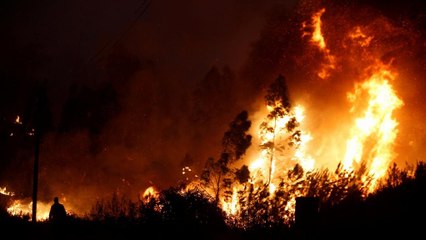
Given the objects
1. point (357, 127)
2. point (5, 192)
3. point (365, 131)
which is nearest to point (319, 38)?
point (357, 127)

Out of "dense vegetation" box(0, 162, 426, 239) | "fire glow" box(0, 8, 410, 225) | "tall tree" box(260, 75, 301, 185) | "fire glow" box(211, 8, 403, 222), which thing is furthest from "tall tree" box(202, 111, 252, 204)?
"dense vegetation" box(0, 162, 426, 239)

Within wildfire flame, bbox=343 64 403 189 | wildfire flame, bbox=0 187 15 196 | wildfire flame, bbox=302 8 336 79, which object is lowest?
wildfire flame, bbox=0 187 15 196

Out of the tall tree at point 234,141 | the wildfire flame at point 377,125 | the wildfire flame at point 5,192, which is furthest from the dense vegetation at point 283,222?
the wildfire flame at point 5,192

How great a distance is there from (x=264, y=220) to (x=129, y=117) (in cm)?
4305

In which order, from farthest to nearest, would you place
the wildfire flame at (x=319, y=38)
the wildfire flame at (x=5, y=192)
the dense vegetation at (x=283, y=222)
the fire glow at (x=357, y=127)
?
the wildfire flame at (x=5, y=192) < the wildfire flame at (x=319, y=38) < the fire glow at (x=357, y=127) < the dense vegetation at (x=283, y=222)

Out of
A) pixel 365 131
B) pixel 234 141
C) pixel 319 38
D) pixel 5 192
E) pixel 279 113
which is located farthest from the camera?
pixel 5 192

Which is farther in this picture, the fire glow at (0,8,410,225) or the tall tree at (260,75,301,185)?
the fire glow at (0,8,410,225)

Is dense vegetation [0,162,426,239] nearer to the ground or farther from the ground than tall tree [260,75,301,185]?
nearer to the ground

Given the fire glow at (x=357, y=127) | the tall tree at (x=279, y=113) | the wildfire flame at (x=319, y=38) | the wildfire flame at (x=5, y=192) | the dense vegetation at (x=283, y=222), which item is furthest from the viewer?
the wildfire flame at (x=5, y=192)

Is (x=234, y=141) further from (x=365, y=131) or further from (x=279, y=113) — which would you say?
(x=365, y=131)

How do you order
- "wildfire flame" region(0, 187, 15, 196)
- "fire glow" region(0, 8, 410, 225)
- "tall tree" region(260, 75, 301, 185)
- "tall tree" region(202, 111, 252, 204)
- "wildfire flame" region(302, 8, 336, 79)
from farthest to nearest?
1. "wildfire flame" region(0, 187, 15, 196)
2. "wildfire flame" region(302, 8, 336, 79)
3. "fire glow" region(0, 8, 410, 225)
4. "tall tree" region(260, 75, 301, 185)
5. "tall tree" region(202, 111, 252, 204)

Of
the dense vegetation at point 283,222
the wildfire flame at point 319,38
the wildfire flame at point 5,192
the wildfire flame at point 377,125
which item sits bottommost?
the dense vegetation at point 283,222

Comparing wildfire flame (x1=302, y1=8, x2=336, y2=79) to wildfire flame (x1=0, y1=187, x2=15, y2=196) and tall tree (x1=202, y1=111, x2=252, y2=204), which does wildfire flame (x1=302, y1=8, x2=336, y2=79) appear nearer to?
tall tree (x1=202, y1=111, x2=252, y2=204)

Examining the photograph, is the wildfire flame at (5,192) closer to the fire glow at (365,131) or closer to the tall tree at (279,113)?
the fire glow at (365,131)
